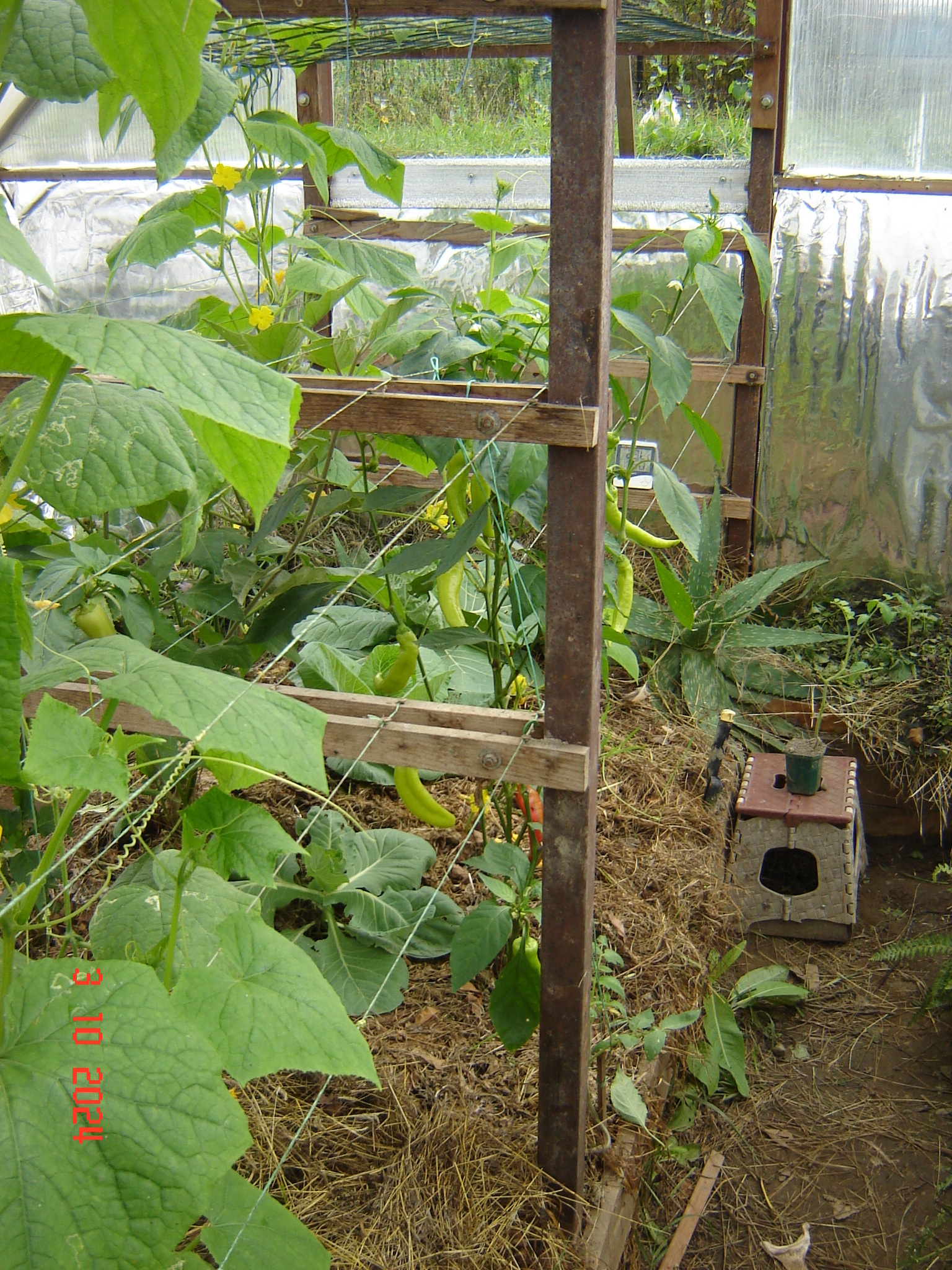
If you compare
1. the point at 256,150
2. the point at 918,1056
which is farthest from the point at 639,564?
the point at 256,150

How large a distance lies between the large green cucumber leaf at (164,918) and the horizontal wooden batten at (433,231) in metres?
2.45

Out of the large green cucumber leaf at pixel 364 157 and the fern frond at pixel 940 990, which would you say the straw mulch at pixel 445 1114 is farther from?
the large green cucumber leaf at pixel 364 157

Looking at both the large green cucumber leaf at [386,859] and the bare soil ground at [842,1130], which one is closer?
the large green cucumber leaf at [386,859]

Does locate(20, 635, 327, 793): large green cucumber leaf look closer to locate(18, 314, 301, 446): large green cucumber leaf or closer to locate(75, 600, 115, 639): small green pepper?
locate(18, 314, 301, 446): large green cucumber leaf

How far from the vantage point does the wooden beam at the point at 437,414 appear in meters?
0.92

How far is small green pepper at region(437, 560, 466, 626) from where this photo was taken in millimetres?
1418

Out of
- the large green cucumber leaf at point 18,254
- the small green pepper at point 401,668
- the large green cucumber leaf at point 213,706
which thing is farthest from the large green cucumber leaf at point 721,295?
the large green cucumber leaf at point 18,254

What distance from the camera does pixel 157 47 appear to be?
0.44 meters

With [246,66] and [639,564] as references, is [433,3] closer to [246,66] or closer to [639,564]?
[246,66]

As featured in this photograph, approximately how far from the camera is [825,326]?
9.98 ft

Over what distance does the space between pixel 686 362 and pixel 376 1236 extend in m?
1.07

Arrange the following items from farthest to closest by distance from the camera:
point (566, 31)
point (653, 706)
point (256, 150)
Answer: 1. point (653, 706)
2. point (256, 150)
3. point (566, 31)

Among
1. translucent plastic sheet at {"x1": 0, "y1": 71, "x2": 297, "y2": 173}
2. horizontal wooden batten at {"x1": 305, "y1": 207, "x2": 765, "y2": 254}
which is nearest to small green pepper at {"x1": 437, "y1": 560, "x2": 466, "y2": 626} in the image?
horizontal wooden batten at {"x1": 305, "y1": 207, "x2": 765, "y2": 254}

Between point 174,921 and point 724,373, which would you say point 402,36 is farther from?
point 174,921
